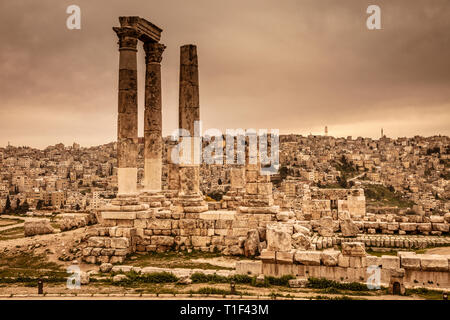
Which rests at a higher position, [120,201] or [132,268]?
[120,201]

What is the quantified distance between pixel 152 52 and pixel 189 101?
3808mm

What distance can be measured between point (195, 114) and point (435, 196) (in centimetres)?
5850

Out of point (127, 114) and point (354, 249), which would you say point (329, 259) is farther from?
point (127, 114)

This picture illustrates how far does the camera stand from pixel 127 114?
59.9 feet

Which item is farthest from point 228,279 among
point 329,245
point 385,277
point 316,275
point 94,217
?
point 94,217

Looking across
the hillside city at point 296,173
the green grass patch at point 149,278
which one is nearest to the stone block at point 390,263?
the green grass patch at point 149,278

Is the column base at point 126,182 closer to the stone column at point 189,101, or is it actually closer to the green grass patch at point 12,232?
the stone column at point 189,101

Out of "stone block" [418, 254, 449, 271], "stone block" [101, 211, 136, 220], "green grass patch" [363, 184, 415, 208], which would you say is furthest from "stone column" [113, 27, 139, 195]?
"green grass patch" [363, 184, 415, 208]

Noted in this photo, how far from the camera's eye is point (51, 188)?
67500mm

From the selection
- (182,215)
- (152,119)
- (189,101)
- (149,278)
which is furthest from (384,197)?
(149,278)

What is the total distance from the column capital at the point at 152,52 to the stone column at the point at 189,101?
2.28 m

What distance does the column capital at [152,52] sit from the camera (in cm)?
2072

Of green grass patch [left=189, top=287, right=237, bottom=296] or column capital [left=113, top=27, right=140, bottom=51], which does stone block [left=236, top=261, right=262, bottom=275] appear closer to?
green grass patch [left=189, top=287, right=237, bottom=296]
